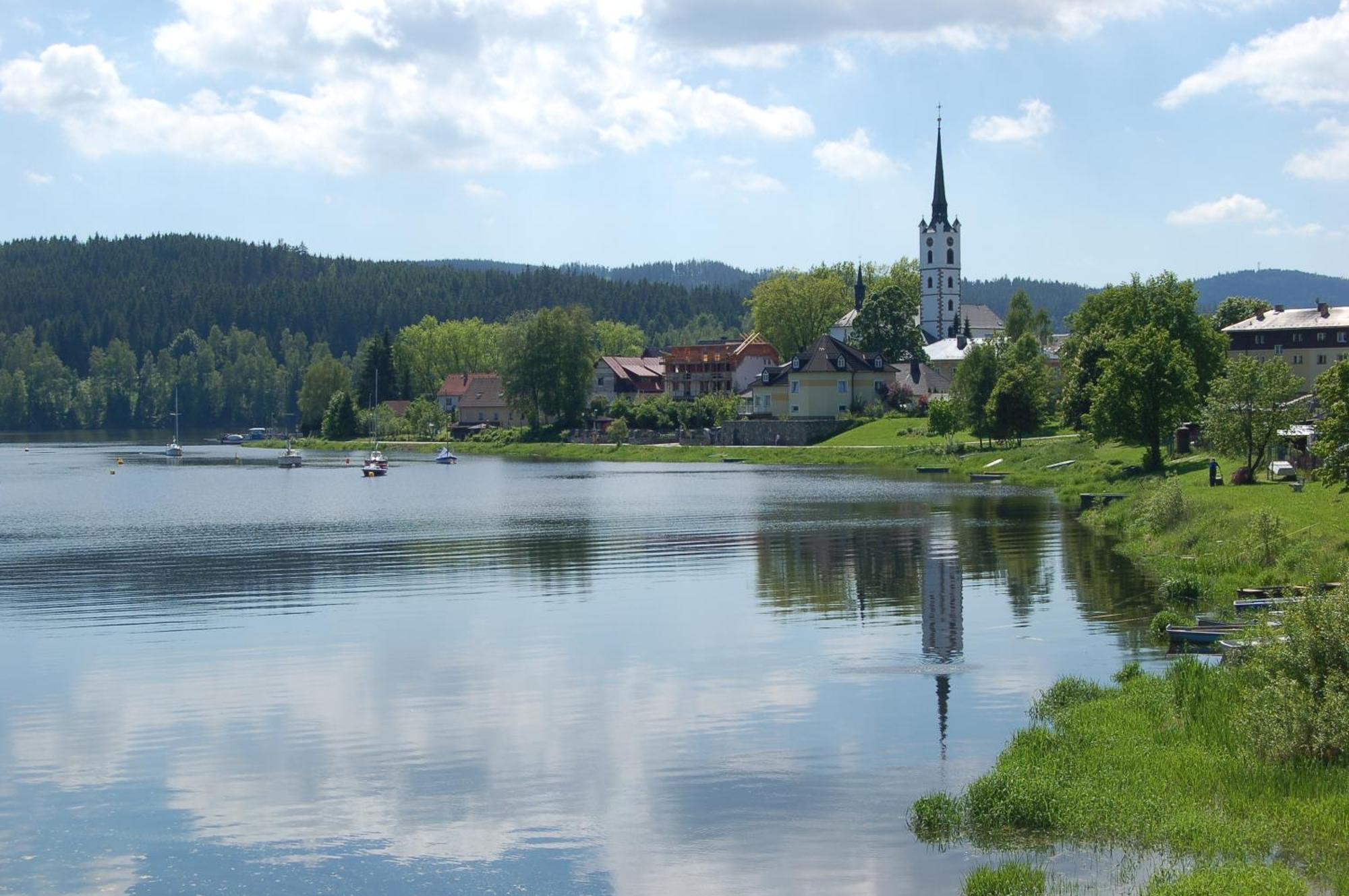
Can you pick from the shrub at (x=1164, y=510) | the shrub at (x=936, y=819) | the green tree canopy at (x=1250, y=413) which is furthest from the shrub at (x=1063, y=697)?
the green tree canopy at (x=1250, y=413)

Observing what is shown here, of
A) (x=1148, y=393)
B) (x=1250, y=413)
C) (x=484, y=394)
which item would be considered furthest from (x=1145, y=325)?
(x=484, y=394)

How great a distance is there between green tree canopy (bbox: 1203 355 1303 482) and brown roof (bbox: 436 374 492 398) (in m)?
137

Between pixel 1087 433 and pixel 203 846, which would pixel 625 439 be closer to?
pixel 1087 433

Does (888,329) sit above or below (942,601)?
above

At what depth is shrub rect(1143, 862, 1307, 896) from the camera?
14930 millimetres

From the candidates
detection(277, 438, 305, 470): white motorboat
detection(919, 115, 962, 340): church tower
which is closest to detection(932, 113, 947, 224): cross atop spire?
detection(919, 115, 962, 340): church tower

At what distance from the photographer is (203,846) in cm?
1853

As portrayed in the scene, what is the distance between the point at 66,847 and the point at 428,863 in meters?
4.80

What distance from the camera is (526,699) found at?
2694 centimetres

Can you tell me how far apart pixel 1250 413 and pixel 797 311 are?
12242cm

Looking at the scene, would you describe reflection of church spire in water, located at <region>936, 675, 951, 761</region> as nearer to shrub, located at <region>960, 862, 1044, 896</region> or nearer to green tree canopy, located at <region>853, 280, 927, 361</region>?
shrub, located at <region>960, 862, 1044, 896</region>

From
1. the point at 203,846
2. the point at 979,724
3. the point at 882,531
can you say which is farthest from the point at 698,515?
the point at 203,846

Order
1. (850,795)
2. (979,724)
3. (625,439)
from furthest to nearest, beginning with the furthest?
(625,439)
(979,724)
(850,795)

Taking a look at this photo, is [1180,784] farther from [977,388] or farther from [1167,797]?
[977,388]
